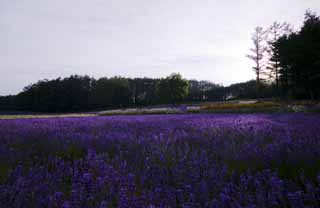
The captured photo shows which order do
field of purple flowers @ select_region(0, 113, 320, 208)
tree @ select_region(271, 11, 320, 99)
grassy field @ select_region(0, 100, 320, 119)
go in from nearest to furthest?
field of purple flowers @ select_region(0, 113, 320, 208) → grassy field @ select_region(0, 100, 320, 119) → tree @ select_region(271, 11, 320, 99)

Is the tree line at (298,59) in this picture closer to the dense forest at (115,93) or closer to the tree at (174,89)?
the dense forest at (115,93)

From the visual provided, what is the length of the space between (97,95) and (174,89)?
16183mm

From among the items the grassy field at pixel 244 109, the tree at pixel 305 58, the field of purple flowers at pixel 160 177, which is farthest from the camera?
the tree at pixel 305 58

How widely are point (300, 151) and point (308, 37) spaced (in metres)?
26.7

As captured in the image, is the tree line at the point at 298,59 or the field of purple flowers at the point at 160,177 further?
the tree line at the point at 298,59

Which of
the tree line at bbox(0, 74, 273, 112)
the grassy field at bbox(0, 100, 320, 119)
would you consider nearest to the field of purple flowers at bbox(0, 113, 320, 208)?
the grassy field at bbox(0, 100, 320, 119)

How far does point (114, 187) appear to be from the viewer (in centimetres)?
154

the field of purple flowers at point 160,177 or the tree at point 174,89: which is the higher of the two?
the tree at point 174,89

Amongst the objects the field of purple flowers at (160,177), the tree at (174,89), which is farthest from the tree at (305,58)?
the field of purple flowers at (160,177)

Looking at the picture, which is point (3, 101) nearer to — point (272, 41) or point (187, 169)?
point (272, 41)

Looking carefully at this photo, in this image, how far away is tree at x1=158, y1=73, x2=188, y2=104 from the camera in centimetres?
4503

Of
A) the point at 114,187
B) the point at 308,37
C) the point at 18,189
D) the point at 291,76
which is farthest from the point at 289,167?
the point at 291,76

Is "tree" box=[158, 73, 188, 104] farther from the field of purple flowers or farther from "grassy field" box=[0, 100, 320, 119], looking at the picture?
the field of purple flowers

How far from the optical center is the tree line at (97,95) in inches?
1758
